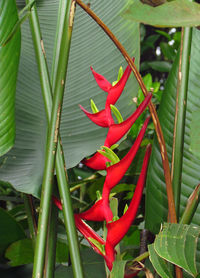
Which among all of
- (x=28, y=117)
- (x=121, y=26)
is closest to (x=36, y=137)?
(x=28, y=117)

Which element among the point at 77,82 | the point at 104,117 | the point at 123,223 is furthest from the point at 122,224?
the point at 77,82

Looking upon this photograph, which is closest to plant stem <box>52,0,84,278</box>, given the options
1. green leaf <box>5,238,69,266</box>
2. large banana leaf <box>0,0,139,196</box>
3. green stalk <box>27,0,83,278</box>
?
green stalk <box>27,0,83,278</box>

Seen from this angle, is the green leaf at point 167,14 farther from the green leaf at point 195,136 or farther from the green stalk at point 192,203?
the green stalk at point 192,203

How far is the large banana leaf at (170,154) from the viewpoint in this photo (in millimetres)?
528

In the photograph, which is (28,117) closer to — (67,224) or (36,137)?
(36,137)

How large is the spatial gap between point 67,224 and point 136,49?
0.42 meters

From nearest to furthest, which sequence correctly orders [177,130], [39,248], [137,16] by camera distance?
[137,16], [39,248], [177,130]

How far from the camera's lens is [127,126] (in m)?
0.35

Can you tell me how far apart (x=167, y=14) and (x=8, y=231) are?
0.57m

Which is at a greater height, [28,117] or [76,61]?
[76,61]

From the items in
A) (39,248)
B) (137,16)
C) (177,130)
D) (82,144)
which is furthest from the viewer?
(82,144)

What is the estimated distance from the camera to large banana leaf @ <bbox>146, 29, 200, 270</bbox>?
0.53 meters

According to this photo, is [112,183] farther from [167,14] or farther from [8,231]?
[8,231]

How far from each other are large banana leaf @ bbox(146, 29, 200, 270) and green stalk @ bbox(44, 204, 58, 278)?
17 cm
